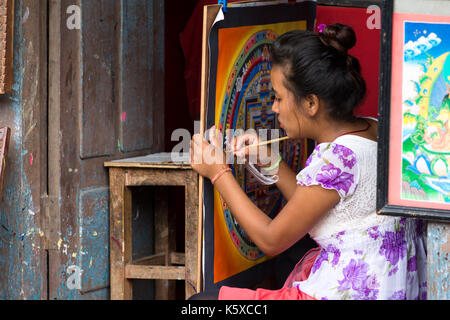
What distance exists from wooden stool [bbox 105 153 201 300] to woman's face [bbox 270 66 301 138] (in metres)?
0.81

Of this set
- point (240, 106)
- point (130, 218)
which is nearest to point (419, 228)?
point (240, 106)

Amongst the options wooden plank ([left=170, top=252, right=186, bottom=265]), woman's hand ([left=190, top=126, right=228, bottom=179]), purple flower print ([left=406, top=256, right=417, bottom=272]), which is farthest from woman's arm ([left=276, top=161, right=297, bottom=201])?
wooden plank ([left=170, top=252, right=186, bottom=265])

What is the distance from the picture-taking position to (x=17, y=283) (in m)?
2.65

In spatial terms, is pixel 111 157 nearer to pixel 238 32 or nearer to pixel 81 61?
pixel 81 61

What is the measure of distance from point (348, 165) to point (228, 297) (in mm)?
518

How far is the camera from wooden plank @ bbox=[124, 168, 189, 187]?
2816 millimetres

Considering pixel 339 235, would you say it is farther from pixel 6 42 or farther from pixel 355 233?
pixel 6 42

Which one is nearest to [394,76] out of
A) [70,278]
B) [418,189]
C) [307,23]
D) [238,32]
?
[418,189]

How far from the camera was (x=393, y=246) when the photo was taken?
75.4 inches

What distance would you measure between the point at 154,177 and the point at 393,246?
3.99 feet

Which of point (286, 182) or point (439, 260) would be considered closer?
point (439, 260)

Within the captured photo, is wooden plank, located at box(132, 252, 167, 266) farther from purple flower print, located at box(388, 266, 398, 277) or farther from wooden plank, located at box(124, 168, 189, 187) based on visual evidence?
purple flower print, located at box(388, 266, 398, 277)

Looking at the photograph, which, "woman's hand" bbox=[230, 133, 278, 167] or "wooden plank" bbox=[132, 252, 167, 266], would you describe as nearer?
"woman's hand" bbox=[230, 133, 278, 167]

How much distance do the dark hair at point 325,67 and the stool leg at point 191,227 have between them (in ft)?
2.97
